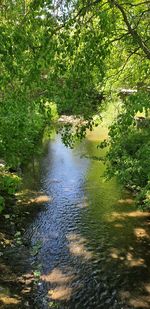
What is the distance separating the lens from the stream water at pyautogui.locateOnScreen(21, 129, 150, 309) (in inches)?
564

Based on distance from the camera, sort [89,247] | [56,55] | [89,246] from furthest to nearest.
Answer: [89,246] → [89,247] → [56,55]

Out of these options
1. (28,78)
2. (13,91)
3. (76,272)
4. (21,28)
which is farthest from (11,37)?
(76,272)

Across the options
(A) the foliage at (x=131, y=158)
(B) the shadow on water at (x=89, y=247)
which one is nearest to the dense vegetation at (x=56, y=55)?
(A) the foliage at (x=131, y=158)

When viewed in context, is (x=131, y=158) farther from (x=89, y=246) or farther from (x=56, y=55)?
(x=56, y=55)

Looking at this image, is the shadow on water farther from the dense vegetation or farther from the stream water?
the dense vegetation

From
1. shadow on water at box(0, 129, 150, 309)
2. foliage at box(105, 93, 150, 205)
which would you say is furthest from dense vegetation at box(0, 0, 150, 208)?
shadow on water at box(0, 129, 150, 309)

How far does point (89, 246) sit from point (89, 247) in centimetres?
11

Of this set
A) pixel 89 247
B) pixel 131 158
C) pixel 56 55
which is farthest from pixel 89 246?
pixel 56 55

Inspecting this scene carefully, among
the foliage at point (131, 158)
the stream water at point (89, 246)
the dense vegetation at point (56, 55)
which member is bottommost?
the stream water at point (89, 246)

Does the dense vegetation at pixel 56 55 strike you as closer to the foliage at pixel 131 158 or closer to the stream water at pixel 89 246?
the foliage at pixel 131 158

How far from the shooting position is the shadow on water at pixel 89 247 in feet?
46.9

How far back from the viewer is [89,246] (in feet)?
60.1

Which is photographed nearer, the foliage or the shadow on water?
the shadow on water

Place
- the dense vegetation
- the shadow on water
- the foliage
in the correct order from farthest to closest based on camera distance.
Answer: the foliage < the shadow on water < the dense vegetation
